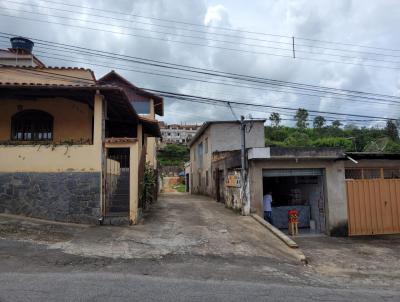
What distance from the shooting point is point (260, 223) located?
1277cm

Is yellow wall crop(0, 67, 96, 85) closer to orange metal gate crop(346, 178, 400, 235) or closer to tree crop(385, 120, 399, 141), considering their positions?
orange metal gate crop(346, 178, 400, 235)

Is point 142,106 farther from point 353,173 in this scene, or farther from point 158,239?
point 158,239

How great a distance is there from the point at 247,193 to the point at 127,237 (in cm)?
567

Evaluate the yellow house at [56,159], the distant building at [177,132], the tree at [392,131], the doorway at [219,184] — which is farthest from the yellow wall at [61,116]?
the distant building at [177,132]

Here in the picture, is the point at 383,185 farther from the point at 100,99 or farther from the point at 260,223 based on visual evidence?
the point at 100,99

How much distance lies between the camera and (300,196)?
16.8m

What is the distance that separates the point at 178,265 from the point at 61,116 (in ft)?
25.7

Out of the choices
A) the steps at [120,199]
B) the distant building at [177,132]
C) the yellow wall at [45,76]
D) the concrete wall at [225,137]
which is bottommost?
the steps at [120,199]

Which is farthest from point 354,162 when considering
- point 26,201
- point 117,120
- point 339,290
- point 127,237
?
point 26,201

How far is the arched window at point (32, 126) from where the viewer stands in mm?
12750

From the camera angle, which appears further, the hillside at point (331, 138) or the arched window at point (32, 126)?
the hillside at point (331, 138)

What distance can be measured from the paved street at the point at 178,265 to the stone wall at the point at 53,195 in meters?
0.55

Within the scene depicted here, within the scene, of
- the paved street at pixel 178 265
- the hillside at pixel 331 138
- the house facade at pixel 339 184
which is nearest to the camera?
the paved street at pixel 178 265

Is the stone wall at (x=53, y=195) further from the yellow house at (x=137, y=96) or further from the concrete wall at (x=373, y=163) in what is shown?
the yellow house at (x=137, y=96)
